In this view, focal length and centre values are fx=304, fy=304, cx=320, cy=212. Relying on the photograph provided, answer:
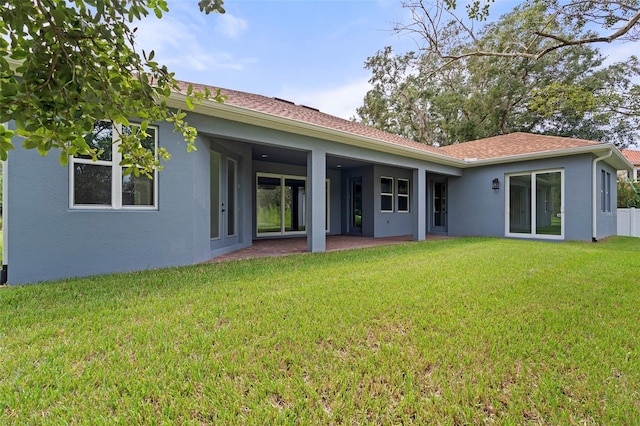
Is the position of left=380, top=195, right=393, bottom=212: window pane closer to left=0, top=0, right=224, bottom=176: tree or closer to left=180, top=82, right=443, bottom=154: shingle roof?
left=180, top=82, right=443, bottom=154: shingle roof

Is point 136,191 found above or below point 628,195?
below

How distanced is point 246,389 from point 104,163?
483 centimetres

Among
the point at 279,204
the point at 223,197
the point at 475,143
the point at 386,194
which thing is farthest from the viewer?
the point at 475,143

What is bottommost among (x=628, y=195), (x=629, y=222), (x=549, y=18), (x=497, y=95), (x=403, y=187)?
(x=629, y=222)

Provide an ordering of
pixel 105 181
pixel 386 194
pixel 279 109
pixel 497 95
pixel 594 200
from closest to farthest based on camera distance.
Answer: pixel 105 181 → pixel 279 109 → pixel 594 200 → pixel 386 194 → pixel 497 95

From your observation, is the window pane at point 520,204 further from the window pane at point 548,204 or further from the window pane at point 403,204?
the window pane at point 403,204

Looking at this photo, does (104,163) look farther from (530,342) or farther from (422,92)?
(422,92)

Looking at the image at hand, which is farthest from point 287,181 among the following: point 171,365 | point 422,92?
point 422,92

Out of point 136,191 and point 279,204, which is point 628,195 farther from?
point 136,191

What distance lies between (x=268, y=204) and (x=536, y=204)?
9.33m

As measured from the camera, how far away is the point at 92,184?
5.05 meters

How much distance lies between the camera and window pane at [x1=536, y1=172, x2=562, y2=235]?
10.0 meters

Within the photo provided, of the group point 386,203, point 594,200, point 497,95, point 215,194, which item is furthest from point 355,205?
point 497,95

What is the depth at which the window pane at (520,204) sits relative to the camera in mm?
10523
